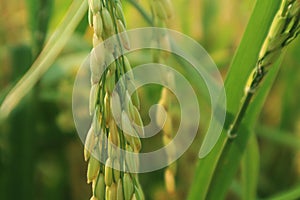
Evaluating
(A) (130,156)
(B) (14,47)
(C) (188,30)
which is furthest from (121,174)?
(C) (188,30)

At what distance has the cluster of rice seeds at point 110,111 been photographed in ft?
1.58

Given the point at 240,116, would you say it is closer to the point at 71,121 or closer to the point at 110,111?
the point at 110,111

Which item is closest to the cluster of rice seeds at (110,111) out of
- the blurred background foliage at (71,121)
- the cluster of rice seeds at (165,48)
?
the cluster of rice seeds at (165,48)

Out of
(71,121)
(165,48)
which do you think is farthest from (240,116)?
(71,121)

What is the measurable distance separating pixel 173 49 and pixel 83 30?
26 cm

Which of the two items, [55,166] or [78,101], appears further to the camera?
[55,166]

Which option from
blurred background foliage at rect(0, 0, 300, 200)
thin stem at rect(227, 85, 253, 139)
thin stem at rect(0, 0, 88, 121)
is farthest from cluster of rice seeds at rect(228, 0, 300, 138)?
blurred background foliage at rect(0, 0, 300, 200)

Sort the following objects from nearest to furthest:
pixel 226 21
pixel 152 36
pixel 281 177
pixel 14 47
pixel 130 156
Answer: pixel 130 156, pixel 152 36, pixel 14 47, pixel 281 177, pixel 226 21

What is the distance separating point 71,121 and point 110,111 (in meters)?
0.93

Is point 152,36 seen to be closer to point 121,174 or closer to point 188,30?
point 121,174

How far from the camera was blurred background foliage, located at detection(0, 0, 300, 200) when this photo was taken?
111 cm

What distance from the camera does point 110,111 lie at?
0.49 meters

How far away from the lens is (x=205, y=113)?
1404 mm

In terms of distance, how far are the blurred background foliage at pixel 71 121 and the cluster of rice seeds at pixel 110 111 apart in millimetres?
424
